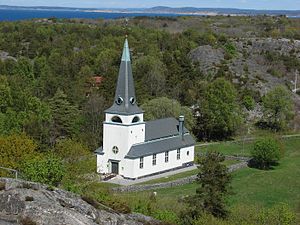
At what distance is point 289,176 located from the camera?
164 feet

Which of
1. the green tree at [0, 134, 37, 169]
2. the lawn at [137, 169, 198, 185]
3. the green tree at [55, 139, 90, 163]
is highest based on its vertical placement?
the green tree at [0, 134, 37, 169]

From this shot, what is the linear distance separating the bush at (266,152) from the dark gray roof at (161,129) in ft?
22.9

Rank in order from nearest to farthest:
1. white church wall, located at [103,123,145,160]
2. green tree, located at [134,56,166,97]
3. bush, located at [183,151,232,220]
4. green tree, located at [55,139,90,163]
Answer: bush, located at [183,151,232,220] < green tree, located at [55,139,90,163] < white church wall, located at [103,123,145,160] < green tree, located at [134,56,166,97]

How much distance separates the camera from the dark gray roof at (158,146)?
4850cm

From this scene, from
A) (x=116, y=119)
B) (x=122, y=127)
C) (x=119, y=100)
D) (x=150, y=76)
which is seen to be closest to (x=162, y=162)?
(x=122, y=127)

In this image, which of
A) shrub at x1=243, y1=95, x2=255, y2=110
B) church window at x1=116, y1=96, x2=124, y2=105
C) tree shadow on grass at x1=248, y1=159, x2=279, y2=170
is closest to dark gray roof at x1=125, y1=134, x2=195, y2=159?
church window at x1=116, y1=96, x2=124, y2=105

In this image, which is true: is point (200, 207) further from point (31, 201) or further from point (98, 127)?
point (98, 127)

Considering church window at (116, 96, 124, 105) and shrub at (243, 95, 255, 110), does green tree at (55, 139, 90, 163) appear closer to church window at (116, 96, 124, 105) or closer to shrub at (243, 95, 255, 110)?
church window at (116, 96, 124, 105)

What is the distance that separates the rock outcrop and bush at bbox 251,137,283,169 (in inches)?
1184

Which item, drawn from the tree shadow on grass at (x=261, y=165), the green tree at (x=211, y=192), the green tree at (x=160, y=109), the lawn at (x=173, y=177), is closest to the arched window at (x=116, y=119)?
the lawn at (x=173, y=177)

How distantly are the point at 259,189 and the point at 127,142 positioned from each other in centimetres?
1051

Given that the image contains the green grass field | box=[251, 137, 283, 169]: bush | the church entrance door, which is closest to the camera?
the green grass field

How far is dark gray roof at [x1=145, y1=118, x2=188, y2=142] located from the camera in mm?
51125

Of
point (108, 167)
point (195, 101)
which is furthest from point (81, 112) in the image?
point (195, 101)
